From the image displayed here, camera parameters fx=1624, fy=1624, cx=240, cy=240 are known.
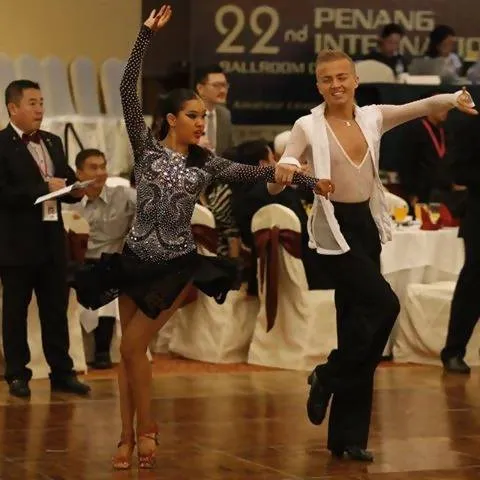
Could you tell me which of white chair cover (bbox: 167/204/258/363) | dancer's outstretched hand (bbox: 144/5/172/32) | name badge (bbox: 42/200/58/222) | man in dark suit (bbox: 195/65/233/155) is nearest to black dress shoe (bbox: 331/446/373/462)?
dancer's outstretched hand (bbox: 144/5/172/32)

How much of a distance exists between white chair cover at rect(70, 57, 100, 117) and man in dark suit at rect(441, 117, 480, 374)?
5106 mm

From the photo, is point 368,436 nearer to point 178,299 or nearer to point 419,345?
point 178,299

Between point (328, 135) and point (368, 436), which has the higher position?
point (328, 135)

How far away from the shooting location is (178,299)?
20.2 ft

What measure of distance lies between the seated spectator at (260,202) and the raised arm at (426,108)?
2.88 meters

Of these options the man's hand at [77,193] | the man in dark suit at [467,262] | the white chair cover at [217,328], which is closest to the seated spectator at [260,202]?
the white chair cover at [217,328]

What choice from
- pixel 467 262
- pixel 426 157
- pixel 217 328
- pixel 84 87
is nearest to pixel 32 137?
pixel 217 328

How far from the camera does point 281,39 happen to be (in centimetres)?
1365

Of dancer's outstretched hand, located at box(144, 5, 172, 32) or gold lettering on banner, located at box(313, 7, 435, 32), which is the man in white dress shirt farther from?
gold lettering on banner, located at box(313, 7, 435, 32)

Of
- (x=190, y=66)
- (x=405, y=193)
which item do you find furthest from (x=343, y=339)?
(x=190, y=66)

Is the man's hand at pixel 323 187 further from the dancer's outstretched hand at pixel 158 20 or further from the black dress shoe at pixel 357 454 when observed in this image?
the black dress shoe at pixel 357 454

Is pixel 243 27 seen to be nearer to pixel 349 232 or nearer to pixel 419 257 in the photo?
pixel 419 257

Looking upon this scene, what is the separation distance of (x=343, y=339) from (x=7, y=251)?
2444 mm

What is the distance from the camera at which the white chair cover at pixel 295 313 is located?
928 centimetres
